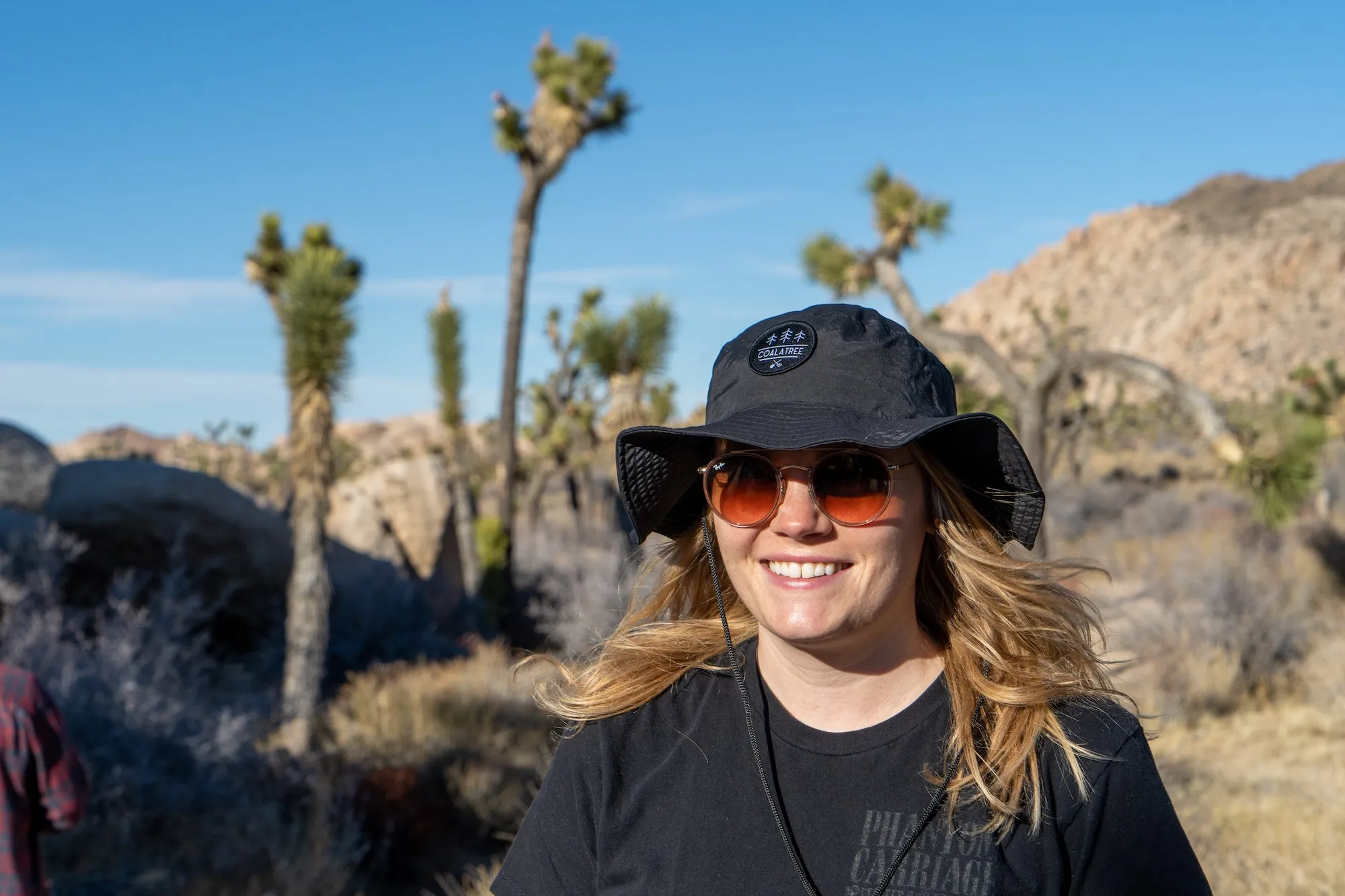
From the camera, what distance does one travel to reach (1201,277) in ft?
234

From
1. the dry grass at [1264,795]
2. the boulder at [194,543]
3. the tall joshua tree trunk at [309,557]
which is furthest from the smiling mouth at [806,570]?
the boulder at [194,543]

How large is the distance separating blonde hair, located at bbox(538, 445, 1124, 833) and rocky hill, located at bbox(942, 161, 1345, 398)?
48337 millimetres

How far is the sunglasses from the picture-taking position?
76.5 inches

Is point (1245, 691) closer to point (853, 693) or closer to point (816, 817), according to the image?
point (853, 693)

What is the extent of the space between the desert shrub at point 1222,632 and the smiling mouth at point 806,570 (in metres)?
7.53

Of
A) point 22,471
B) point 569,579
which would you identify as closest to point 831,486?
point 22,471

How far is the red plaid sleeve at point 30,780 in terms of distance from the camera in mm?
3207

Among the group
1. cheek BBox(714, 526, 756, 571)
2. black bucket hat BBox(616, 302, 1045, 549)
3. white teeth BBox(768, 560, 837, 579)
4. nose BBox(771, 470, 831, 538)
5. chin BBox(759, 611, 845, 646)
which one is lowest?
chin BBox(759, 611, 845, 646)

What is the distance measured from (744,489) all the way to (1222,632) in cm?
937

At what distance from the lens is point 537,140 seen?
55.5ft

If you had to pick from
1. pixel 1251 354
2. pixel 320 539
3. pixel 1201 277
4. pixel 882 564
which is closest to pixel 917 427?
pixel 882 564

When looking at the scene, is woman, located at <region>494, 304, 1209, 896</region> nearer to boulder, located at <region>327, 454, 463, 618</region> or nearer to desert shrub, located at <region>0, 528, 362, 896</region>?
desert shrub, located at <region>0, 528, 362, 896</region>

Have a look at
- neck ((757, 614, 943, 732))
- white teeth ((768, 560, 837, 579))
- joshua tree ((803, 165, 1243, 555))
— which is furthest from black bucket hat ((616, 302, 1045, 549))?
joshua tree ((803, 165, 1243, 555))

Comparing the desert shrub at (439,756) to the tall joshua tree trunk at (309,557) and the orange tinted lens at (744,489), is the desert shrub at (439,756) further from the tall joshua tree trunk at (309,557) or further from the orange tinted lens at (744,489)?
the orange tinted lens at (744,489)
